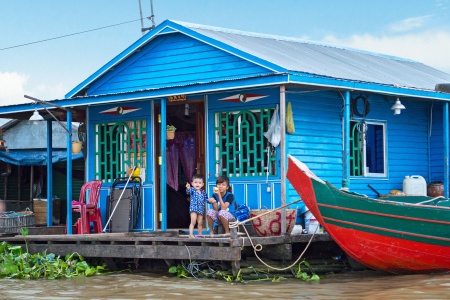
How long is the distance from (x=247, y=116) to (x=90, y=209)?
3.90 meters

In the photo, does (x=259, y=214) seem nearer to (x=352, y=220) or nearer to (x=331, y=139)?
(x=352, y=220)

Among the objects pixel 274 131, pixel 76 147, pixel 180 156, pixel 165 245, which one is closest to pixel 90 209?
pixel 76 147

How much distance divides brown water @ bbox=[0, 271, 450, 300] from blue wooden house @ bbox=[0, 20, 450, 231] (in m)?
1.73

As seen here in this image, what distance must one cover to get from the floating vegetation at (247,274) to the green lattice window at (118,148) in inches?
143

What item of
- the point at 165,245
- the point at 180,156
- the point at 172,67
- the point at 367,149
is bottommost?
the point at 165,245

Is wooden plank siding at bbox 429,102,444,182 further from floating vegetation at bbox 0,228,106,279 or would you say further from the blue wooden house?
floating vegetation at bbox 0,228,106,279

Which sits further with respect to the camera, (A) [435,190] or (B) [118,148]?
(B) [118,148]

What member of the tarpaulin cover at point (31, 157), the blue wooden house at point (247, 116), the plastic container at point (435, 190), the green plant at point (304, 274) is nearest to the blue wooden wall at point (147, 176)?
the blue wooden house at point (247, 116)

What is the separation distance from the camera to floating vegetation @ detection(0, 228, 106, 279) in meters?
13.8

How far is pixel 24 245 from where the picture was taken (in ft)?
50.1

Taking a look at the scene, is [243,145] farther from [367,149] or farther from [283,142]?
[367,149]

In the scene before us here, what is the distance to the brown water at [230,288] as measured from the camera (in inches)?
433

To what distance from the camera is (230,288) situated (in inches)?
470

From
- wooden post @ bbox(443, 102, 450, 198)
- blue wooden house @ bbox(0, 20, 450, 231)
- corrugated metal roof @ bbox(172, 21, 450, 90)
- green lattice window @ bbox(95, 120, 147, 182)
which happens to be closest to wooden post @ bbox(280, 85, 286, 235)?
blue wooden house @ bbox(0, 20, 450, 231)
